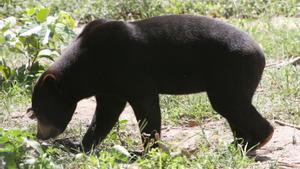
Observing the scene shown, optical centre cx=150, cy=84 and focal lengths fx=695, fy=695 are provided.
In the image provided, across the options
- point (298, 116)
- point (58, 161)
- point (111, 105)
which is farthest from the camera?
point (298, 116)

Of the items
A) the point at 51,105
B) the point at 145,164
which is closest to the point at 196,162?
the point at 145,164

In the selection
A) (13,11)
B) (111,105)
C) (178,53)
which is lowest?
(13,11)

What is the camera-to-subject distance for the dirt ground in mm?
5875

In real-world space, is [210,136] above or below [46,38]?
below

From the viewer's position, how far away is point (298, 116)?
23.3 ft

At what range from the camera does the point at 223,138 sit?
676 centimetres

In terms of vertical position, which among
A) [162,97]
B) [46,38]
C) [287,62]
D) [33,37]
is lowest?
[162,97]

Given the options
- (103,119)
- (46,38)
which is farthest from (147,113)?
(46,38)

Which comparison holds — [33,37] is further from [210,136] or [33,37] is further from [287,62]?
[287,62]

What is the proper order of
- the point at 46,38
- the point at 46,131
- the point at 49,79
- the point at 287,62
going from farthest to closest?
the point at 287,62 → the point at 46,38 → the point at 46,131 → the point at 49,79

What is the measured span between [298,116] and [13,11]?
7817 millimetres

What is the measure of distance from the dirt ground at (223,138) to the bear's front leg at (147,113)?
0.69ft

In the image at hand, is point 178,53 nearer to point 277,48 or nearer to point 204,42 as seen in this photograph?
point 204,42

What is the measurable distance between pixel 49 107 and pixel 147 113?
95cm
